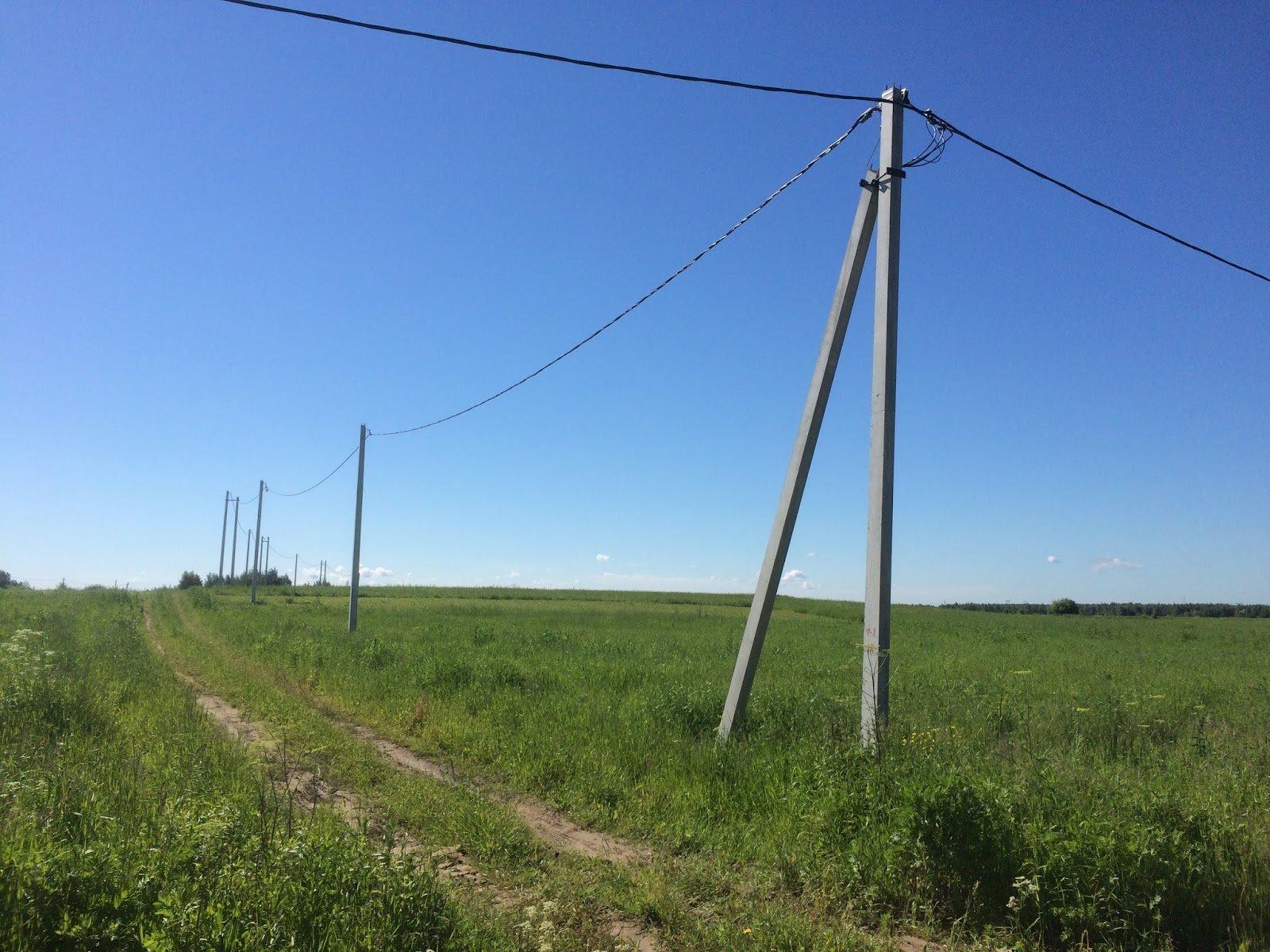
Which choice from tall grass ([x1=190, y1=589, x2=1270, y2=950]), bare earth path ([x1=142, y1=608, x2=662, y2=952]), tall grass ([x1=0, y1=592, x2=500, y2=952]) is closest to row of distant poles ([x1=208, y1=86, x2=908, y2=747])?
tall grass ([x1=190, y1=589, x2=1270, y2=950])

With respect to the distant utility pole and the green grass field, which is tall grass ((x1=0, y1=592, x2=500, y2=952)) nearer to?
the green grass field

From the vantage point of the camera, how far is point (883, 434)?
7.18m

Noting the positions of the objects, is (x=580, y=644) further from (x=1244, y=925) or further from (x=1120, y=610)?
(x=1120, y=610)

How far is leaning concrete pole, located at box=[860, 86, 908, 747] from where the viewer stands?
6.89 meters

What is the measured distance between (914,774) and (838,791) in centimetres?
58

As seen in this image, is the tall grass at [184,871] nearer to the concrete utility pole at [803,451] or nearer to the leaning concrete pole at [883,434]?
the leaning concrete pole at [883,434]

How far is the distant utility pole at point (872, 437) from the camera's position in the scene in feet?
22.8

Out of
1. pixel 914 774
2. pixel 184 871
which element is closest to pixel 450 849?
pixel 184 871

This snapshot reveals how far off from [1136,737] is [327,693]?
11972 mm

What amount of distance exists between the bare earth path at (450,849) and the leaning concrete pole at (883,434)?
2.48 metres

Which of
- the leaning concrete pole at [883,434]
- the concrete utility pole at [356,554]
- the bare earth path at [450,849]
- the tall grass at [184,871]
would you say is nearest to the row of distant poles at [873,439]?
the leaning concrete pole at [883,434]

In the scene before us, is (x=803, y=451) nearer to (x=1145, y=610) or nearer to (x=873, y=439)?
(x=873, y=439)

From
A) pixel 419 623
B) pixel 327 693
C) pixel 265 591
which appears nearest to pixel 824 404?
pixel 327 693

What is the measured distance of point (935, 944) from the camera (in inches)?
179
